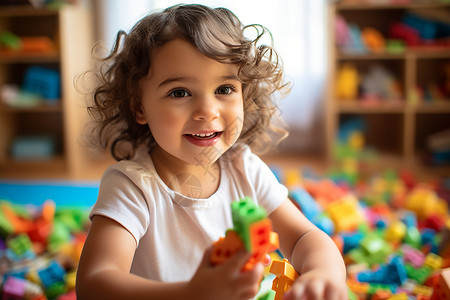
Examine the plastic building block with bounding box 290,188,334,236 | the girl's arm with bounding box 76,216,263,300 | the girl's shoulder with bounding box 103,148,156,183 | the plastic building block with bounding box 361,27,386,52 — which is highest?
the plastic building block with bounding box 361,27,386,52

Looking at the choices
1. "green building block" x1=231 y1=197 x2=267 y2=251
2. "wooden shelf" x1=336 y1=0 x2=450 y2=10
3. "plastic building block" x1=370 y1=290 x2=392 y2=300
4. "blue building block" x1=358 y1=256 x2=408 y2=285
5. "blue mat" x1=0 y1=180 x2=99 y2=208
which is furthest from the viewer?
"wooden shelf" x1=336 y1=0 x2=450 y2=10

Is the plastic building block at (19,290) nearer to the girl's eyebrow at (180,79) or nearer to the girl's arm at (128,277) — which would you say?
the girl's arm at (128,277)

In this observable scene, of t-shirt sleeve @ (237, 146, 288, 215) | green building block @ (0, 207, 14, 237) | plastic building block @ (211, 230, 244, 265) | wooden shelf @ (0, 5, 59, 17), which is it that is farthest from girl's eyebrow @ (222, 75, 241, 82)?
wooden shelf @ (0, 5, 59, 17)

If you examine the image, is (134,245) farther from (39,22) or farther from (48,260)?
(39,22)

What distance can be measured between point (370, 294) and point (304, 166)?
61.6 inches

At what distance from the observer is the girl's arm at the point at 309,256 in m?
0.55

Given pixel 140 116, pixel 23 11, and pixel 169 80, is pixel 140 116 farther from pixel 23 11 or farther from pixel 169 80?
pixel 23 11

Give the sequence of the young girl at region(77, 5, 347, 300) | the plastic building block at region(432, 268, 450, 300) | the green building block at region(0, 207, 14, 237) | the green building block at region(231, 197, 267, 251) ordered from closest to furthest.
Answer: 1. the green building block at region(231, 197, 267, 251)
2. the young girl at region(77, 5, 347, 300)
3. the plastic building block at region(432, 268, 450, 300)
4. the green building block at region(0, 207, 14, 237)

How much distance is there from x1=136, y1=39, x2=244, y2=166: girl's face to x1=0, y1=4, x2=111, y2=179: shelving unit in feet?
5.47

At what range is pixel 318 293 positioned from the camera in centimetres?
54

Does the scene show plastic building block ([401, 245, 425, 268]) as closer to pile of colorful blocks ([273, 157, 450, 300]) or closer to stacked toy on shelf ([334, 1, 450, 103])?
pile of colorful blocks ([273, 157, 450, 300])

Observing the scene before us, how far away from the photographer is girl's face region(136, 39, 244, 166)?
25.8 inches

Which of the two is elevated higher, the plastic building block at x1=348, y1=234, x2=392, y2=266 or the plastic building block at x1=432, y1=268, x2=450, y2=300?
the plastic building block at x1=432, y1=268, x2=450, y2=300

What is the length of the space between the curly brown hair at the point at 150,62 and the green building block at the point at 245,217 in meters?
0.27
